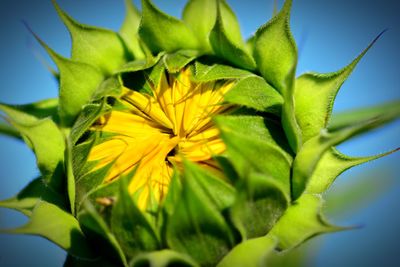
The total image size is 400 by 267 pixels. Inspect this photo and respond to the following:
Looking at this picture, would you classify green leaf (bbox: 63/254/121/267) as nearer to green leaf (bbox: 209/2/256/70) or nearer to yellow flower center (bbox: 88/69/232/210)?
yellow flower center (bbox: 88/69/232/210)

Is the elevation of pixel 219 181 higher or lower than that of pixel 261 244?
higher

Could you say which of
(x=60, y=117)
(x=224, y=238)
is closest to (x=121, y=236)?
(x=224, y=238)

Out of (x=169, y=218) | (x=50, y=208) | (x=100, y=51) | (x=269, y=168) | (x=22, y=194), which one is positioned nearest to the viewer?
(x=169, y=218)

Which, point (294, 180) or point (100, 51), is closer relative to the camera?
point (294, 180)

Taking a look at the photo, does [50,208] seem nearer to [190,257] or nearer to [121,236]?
[121,236]

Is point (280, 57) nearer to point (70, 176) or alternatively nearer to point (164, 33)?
point (164, 33)

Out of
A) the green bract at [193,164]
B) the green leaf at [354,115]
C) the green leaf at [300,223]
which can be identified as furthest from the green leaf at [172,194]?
the green leaf at [354,115]
